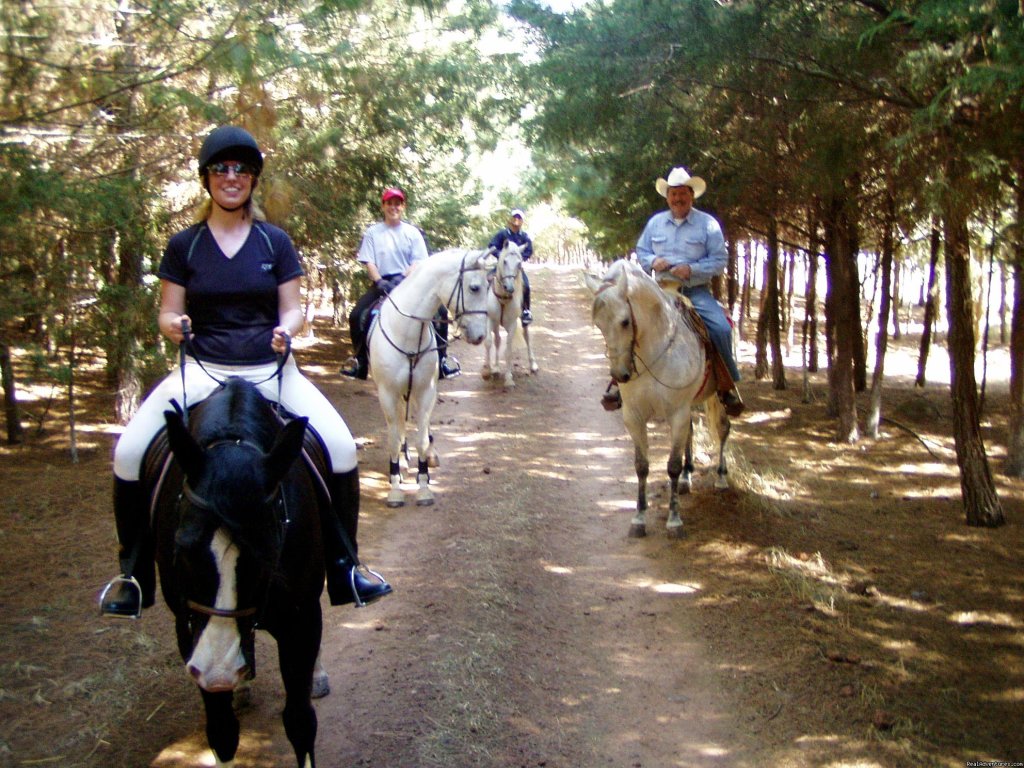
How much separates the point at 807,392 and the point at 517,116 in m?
8.12

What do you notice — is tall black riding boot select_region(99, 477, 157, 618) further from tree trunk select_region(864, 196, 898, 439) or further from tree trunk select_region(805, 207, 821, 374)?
tree trunk select_region(805, 207, 821, 374)

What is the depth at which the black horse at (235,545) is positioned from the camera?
297 centimetres

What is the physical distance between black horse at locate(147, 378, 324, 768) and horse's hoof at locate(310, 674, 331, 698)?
1.20 metres

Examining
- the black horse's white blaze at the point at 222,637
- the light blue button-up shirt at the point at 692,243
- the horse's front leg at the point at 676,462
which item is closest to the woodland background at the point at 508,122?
the light blue button-up shirt at the point at 692,243

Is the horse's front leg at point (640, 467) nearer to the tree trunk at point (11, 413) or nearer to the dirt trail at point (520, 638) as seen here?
the dirt trail at point (520, 638)

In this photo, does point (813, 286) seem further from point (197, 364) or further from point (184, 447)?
point (184, 447)

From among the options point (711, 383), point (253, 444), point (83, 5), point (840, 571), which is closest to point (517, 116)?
point (711, 383)

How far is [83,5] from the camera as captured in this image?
Result: 21.8ft

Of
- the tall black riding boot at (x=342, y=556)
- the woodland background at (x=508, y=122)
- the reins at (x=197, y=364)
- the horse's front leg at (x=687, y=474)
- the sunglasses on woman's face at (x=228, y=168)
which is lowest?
the horse's front leg at (x=687, y=474)

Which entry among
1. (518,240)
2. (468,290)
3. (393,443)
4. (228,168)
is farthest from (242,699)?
(518,240)

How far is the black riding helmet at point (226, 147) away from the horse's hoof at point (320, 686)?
2846 mm

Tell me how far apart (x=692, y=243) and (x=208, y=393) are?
538cm

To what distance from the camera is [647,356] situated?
7.63 metres

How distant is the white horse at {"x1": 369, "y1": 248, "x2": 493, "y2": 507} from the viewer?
8.71 m
